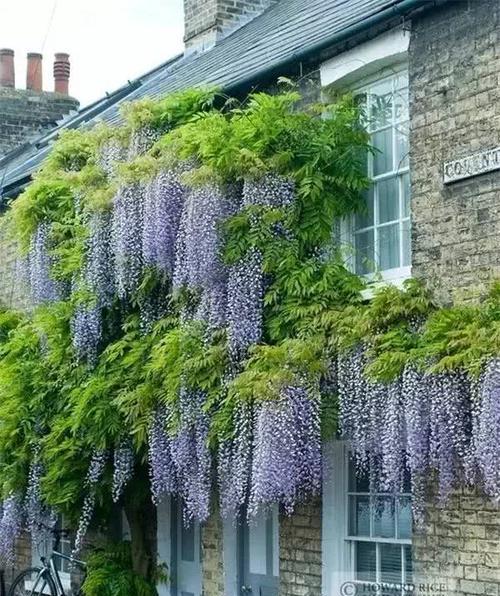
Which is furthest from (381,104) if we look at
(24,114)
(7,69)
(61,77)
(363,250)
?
Answer: (61,77)

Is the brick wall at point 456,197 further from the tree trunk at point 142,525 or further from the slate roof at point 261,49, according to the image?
the tree trunk at point 142,525

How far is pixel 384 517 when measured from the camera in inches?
402

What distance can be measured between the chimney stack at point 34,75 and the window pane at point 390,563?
14.2m

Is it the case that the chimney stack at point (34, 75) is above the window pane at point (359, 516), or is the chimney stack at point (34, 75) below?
above

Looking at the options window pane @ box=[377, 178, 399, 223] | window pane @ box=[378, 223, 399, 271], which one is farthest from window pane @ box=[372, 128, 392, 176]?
window pane @ box=[378, 223, 399, 271]

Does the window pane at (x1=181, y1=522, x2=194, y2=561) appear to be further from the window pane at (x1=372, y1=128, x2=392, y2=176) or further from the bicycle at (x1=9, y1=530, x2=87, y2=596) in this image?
the window pane at (x1=372, y1=128, x2=392, y2=176)

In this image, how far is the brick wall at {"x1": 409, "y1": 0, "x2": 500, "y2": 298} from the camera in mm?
9148

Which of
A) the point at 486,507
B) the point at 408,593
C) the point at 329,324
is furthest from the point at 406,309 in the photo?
the point at 408,593

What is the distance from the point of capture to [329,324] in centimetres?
988

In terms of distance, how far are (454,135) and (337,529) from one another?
3231 millimetres

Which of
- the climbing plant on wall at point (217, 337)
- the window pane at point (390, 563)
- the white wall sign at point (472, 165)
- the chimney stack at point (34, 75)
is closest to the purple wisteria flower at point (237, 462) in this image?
the climbing plant on wall at point (217, 337)

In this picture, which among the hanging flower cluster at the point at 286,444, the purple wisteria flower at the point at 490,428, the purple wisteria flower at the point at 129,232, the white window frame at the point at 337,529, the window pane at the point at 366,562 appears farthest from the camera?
the purple wisteria flower at the point at 129,232

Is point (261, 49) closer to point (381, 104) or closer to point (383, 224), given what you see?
point (381, 104)

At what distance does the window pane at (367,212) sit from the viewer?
10594 mm
